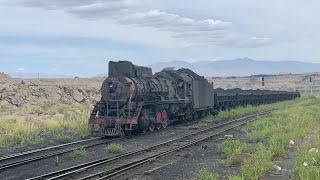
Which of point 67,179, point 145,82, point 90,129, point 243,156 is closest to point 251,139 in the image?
point 243,156

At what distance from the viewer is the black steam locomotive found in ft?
76.5

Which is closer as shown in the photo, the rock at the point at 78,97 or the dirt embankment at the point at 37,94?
the dirt embankment at the point at 37,94

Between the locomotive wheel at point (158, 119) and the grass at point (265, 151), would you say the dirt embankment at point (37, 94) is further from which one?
the grass at point (265, 151)

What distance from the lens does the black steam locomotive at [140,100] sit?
23328 mm

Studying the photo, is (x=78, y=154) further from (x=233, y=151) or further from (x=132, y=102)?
(x=132, y=102)

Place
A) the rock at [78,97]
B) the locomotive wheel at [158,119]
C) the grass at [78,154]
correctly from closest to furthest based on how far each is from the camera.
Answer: the grass at [78,154], the locomotive wheel at [158,119], the rock at [78,97]

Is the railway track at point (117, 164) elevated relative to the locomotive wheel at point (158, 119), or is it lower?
lower

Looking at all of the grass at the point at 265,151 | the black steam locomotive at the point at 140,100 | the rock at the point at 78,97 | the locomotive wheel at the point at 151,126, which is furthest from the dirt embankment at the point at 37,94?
the grass at the point at 265,151

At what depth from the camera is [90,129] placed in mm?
25391

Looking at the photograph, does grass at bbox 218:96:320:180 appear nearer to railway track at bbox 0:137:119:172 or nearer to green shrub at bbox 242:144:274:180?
green shrub at bbox 242:144:274:180

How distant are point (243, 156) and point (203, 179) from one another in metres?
5.03

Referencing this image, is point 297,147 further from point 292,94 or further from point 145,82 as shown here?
point 292,94

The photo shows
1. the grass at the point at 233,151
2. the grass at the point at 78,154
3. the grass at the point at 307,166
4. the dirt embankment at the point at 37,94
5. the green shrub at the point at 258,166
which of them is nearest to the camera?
the grass at the point at 307,166

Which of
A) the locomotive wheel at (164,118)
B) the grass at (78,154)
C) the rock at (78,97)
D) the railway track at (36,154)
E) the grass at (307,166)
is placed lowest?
the railway track at (36,154)
